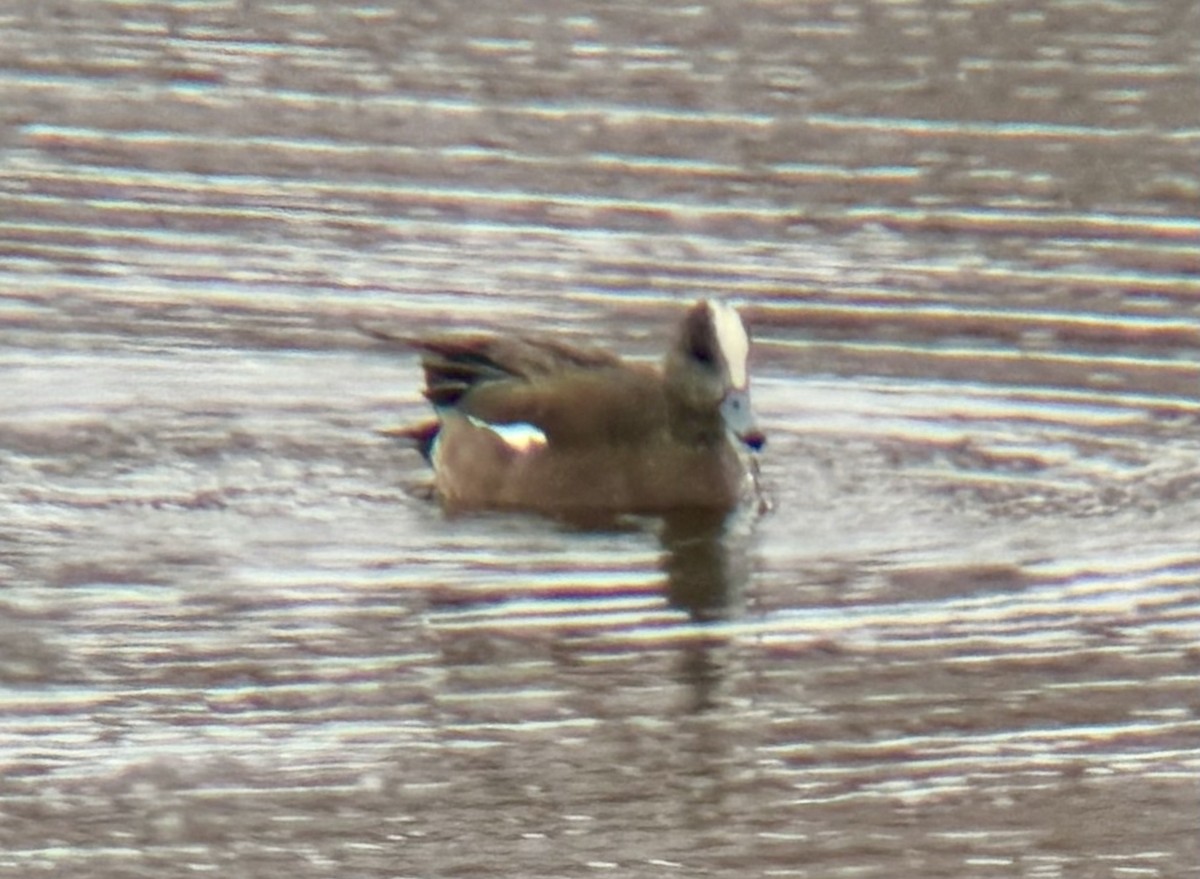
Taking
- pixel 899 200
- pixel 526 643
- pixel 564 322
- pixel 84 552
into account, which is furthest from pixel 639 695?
pixel 899 200

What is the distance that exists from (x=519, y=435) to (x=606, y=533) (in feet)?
2.05

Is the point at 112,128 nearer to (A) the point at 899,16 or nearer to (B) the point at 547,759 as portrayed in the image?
(A) the point at 899,16

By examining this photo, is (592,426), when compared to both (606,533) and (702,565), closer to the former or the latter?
(606,533)

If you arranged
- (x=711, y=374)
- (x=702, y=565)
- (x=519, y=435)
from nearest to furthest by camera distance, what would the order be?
1. (x=702, y=565)
2. (x=711, y=374)
3. (x=519, y=435)

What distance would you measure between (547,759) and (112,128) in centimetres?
678

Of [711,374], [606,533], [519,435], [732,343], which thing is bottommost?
[606,533]

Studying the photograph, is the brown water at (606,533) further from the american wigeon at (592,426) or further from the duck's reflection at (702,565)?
the american wigeon at (592,426)

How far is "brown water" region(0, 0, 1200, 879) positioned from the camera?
286 inches

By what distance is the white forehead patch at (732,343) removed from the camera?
10039mm

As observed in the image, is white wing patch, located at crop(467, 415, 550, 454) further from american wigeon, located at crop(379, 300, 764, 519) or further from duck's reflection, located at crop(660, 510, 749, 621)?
duck's reflection, located at crop(660, 510, 749, 621)

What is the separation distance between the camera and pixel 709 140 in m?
13.6

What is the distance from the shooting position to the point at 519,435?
10320 mm

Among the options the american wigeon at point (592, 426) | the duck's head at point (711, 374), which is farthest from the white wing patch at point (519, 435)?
the duck's head at point (711, 374)

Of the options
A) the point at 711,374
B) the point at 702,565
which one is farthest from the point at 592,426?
the point at 702,565
